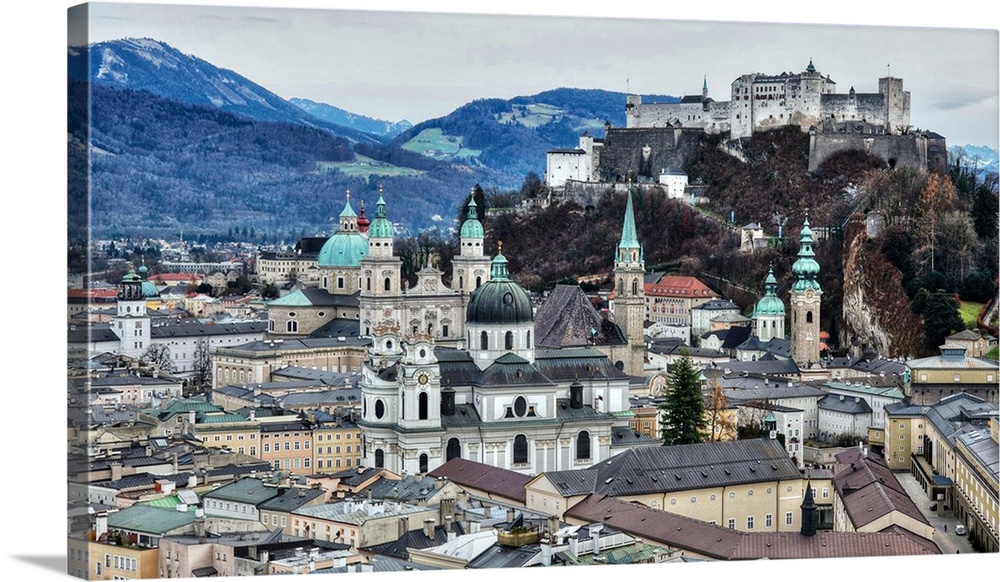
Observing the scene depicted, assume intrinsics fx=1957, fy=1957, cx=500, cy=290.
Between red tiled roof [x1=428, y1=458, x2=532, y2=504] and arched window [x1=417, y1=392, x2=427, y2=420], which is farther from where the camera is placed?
arched window [x1=417, y1=392, x2=427, y2=420]

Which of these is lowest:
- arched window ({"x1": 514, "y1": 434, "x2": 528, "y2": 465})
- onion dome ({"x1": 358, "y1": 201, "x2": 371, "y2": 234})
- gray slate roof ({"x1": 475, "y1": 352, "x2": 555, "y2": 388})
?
arched window ({"x1": 514, "y1": 434, "x2": 528, "y2": 465})

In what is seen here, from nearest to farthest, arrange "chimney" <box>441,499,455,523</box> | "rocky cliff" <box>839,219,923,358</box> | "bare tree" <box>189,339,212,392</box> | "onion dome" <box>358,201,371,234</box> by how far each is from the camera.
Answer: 1. "chimney" <box>441,499,455,523</box>
2. "rocky cliff" <box>839,219,923,358</box>
3. "bare tree" <box>189,339,212,392</box>
4. "onion dome" <box>358,201,371,234</box>

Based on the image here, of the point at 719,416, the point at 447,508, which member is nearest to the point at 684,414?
the point at 719,416

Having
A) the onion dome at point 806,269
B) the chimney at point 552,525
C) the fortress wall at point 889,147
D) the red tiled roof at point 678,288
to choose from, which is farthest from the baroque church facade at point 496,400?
the red tiled roof at point 678,288

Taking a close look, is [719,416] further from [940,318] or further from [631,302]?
[940,318]

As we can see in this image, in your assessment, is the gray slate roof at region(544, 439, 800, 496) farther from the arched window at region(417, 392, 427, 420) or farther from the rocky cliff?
the rocky cliff

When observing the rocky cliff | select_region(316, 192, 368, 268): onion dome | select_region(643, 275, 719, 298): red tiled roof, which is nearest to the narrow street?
the rocky cliff

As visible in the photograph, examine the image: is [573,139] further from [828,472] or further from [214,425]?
A: [828,472]
